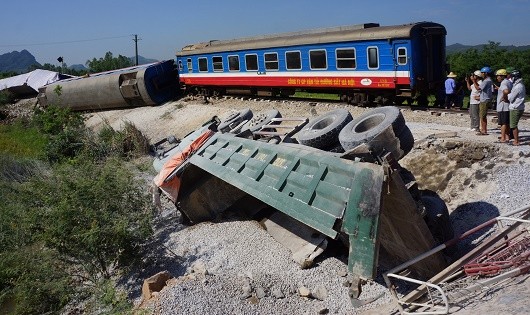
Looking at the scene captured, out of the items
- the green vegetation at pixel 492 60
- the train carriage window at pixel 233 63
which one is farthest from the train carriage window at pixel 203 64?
the green vegetation at pixel 492 60

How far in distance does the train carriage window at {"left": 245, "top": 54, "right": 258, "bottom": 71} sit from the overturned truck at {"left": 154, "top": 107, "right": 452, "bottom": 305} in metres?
9.23

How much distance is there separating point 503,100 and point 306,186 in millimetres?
5016

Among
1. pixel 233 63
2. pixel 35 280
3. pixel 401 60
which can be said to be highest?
pixel 233 63

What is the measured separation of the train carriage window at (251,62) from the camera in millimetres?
17766

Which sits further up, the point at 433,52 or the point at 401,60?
the point at 433,52

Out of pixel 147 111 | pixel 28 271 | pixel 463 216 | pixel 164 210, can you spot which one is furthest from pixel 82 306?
pixel 147 111

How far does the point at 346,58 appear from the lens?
570 inches

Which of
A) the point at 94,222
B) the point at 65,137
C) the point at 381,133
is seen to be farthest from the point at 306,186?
the point at 65,137

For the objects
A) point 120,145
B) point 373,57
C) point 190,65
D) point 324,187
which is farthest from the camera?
point 190,65

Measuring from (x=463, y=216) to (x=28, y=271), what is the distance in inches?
263

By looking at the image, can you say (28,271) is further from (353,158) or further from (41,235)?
(353,158)

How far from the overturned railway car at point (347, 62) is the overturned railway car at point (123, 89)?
197 inches

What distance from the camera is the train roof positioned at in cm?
1325

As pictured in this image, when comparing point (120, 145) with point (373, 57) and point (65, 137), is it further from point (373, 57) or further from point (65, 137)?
point (373, 57)
